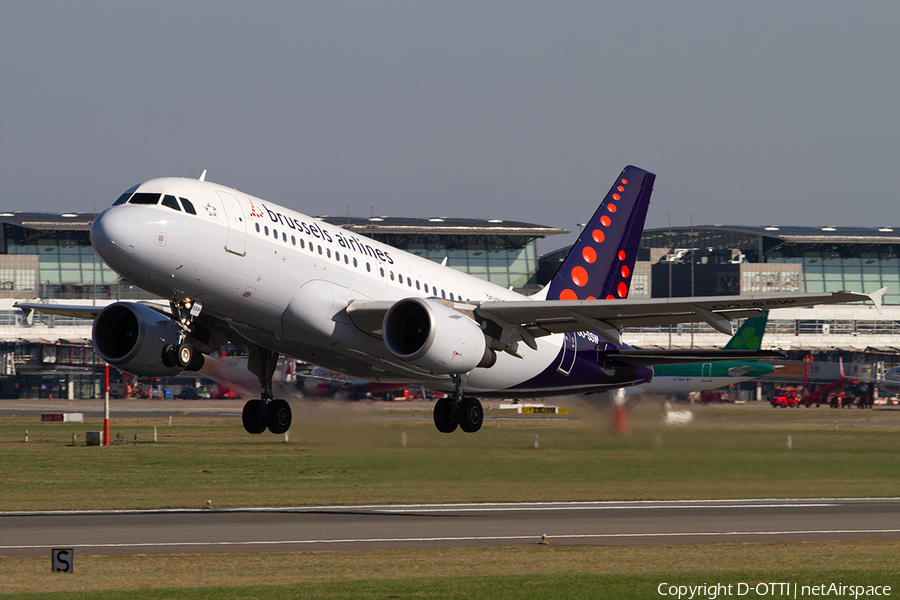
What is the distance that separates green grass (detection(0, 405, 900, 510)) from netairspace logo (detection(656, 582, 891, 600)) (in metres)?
17.2

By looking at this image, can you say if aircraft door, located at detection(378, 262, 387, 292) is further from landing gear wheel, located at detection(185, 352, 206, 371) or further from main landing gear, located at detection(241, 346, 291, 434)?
landing gear wheel, located at detection(185, 352, 206, 371)

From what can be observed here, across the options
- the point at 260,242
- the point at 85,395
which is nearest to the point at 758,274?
the point at 85,395

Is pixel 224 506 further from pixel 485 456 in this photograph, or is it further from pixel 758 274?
pixel 758 274

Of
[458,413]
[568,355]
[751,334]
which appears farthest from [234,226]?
[751,334]

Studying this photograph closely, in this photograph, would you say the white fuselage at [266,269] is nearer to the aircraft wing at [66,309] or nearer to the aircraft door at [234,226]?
the aircraft door at [234,226]

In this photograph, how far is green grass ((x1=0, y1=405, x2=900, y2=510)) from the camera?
42.3m

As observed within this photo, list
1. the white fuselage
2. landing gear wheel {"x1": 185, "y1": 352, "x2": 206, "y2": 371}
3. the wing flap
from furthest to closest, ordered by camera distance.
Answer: the wing flap → landing gear wheel {"x1": 185, "y1": 352, "x2": 206, "y2": 371} → the white fuselage

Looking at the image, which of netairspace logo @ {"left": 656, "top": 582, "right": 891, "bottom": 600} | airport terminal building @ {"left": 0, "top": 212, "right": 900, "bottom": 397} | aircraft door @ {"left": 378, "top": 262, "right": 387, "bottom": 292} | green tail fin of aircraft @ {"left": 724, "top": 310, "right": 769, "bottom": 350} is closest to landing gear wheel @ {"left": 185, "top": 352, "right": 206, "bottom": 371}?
aircraft door @ {"left": 378, "top": 262, "right": 387, "bottom": 292}

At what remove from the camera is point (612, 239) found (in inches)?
1576

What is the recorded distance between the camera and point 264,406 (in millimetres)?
33188

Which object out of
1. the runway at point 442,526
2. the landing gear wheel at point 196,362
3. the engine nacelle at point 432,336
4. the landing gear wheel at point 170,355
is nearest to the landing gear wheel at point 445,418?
the engine nacelle at point 432,336

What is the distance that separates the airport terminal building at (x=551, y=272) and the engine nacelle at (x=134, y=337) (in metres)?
76.2

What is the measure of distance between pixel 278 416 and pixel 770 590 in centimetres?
1623

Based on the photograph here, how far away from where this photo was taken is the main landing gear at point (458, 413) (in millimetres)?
31828
